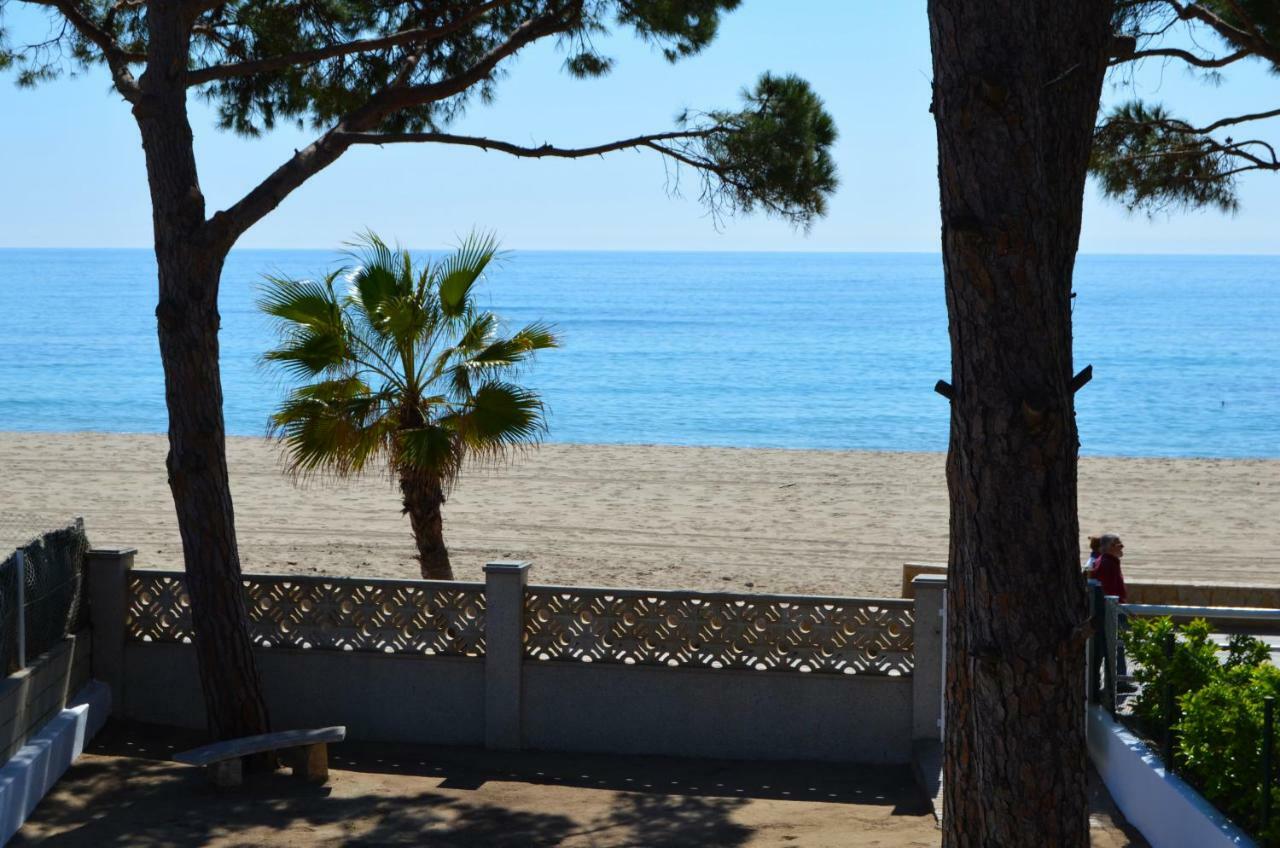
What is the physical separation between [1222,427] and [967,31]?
157 feet

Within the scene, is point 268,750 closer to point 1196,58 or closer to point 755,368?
point 1196,58

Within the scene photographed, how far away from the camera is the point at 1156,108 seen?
456 inches

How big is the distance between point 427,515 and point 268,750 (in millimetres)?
2883

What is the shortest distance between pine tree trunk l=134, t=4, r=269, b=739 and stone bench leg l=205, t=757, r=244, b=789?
648 mm

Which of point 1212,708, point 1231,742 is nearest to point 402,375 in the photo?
point 1212,708

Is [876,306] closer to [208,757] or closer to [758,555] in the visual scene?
[758,555]

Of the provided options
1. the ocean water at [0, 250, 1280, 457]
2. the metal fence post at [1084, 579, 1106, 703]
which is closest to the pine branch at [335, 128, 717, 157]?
the metal fence post at [1084, 579, 1106, 703]

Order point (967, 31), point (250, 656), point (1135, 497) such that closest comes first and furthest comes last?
1. point (967, 31)
2. point (250, 656)
3. point (1135, 497)

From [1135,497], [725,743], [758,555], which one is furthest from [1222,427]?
[725,743]

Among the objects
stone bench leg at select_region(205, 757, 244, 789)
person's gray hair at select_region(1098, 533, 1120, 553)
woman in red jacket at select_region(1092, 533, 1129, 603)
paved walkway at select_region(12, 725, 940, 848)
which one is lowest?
paved walkway at select_region(12, 725, 940, 848)

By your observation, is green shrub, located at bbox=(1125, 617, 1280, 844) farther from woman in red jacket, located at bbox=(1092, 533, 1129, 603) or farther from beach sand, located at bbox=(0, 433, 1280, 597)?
beach sand, located at bbox=(0, 433, 1280, 597)

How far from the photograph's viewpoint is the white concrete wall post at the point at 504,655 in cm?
957

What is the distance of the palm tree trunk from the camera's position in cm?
1135

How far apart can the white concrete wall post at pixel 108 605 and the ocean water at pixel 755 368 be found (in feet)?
71.0
